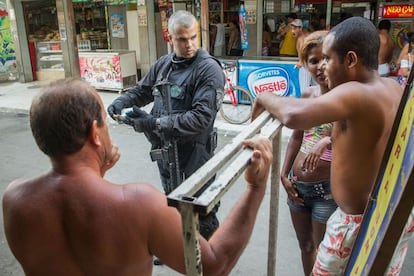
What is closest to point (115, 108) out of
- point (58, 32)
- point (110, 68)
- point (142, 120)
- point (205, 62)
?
point (142, 120)

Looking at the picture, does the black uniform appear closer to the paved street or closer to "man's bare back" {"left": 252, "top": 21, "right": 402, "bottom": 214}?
the paved street

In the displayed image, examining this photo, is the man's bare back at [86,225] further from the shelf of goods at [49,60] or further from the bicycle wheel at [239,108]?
the shelf of goods at [49,60]

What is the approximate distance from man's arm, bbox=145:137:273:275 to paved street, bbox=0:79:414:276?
83.1 inches

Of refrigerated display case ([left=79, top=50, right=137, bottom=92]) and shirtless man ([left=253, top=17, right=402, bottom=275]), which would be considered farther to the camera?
refrigerated display case ([left=79, top=50, right=137, bottom=92])

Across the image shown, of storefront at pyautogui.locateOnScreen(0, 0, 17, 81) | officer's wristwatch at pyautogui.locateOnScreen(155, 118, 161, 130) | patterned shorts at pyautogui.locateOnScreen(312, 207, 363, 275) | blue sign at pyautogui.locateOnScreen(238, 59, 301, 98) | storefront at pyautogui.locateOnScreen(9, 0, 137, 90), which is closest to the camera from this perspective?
patterned shorts at pyautogui.locateOnScreen(312, 207, 363, 275)

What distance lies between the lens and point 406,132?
4.45 ft

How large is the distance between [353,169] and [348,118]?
26 cm

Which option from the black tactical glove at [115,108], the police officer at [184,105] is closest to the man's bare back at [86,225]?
the police officer at [184,105]

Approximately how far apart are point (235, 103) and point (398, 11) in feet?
11.8

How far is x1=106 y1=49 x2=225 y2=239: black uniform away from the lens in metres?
2.85

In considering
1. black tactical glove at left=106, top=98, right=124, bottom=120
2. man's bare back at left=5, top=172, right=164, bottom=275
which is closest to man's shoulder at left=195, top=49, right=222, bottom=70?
black tactical glove at left=106, top=98, right=124, bottom=120

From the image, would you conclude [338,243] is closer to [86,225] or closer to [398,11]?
[86,225]

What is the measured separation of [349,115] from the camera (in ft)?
5.46

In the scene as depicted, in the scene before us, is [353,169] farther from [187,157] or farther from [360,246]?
[187,157]
